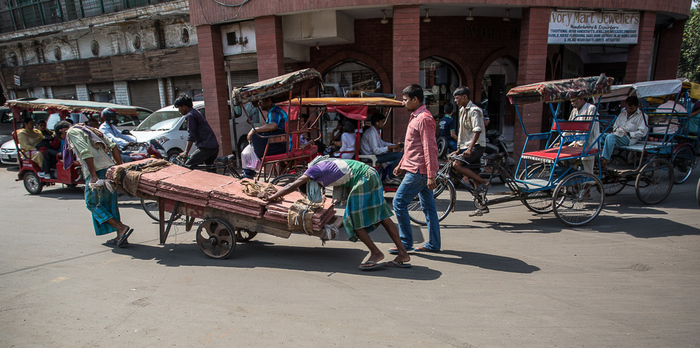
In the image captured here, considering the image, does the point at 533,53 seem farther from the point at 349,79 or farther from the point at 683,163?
the point at 349,79

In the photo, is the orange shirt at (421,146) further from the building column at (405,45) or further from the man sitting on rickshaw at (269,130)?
the building column at (405,45)

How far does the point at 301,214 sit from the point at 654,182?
6.13 metres

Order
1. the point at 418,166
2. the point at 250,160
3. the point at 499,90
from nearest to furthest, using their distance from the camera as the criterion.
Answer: the point at 418,166 < the point at 250,160 < the point at 499,90

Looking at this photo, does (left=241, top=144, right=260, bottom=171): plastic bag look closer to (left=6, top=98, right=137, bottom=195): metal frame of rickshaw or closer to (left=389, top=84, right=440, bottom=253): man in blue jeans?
(left=389, top=84, right=440, bottom=253): man in blue jeans

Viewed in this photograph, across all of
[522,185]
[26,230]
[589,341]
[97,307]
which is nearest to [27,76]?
[26,230]

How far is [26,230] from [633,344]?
25.7ft

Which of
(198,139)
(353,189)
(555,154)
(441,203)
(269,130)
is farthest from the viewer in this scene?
(198,139)

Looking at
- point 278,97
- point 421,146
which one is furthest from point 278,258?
point 278,97

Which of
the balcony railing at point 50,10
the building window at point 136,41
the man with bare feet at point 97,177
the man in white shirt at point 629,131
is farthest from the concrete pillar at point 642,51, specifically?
the building window at point 136,41

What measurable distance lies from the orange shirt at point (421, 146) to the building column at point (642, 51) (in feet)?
30.0

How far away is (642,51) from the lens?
10.3 metres

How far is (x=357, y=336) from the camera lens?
119 inches

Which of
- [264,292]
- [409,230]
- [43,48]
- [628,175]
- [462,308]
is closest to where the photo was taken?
[462,308]

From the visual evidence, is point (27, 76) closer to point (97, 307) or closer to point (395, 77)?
point (395, 77)
